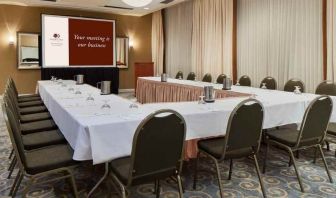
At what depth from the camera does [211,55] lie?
7430mm

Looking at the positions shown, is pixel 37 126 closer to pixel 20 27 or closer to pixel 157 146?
pixel 157 146

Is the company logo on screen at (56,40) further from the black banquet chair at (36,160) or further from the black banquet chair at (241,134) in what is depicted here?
the black banquet chair at (241,134)

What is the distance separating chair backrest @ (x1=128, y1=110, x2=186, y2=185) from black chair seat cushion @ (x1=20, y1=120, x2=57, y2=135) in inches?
67.2

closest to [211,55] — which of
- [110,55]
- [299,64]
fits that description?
[299,64]

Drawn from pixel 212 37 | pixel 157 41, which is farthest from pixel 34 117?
pixel 157 41

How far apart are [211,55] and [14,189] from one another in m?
5.81

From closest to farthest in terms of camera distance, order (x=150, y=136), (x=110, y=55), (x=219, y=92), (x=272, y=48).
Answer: (x=150, y=136)
(x=219, y=92)
(x=272, y=48)
(x=110, y=55)

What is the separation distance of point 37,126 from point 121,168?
167 centimetres

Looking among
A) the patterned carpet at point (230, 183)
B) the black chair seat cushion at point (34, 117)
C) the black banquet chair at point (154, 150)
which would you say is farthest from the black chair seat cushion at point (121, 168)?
the black chair seat cushion at point (34, 117)

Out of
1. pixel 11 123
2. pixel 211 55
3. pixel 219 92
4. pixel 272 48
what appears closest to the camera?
pixel 11 123

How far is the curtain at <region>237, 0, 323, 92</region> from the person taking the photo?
5090 mm

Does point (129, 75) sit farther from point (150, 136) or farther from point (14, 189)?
point (150, 136)

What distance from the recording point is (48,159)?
212cm

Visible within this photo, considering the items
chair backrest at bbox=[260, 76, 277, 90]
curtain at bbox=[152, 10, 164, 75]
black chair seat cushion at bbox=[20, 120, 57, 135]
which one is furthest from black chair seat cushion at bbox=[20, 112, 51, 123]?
curtain at bbox=[152, 10, 164, 75]
